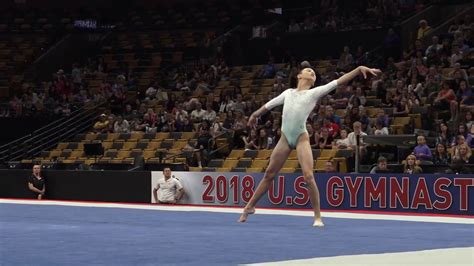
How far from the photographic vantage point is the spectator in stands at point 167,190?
19.0 meters

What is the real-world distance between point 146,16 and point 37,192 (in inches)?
572

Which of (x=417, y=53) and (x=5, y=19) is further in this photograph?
(x=5, y=19)

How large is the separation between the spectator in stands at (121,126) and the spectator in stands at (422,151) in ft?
34.7

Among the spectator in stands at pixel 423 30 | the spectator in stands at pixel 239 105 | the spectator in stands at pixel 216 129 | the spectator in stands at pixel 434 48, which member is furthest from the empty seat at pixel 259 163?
the spectator in stands at pixel 423 30

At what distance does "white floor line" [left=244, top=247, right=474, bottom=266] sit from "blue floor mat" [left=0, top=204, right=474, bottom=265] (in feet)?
0.97

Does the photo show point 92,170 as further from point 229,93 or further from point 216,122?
point 229,93

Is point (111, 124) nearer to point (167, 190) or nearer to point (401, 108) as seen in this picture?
point (167, 190)

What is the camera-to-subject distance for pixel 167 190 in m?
19.0

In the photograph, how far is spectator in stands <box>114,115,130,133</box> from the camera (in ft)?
82.7

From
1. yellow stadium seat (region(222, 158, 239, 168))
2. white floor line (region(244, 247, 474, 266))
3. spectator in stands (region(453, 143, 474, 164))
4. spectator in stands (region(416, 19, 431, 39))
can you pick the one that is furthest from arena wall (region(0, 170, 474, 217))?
white floor line (region(244, 247, 474, 266))

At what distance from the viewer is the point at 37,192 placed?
21.9 meters

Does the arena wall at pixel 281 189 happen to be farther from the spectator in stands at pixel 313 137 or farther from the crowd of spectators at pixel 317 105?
the spectator in stands at pixel 313 137

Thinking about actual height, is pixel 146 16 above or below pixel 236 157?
above

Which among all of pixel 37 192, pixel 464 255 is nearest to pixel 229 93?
pixel 37 192
